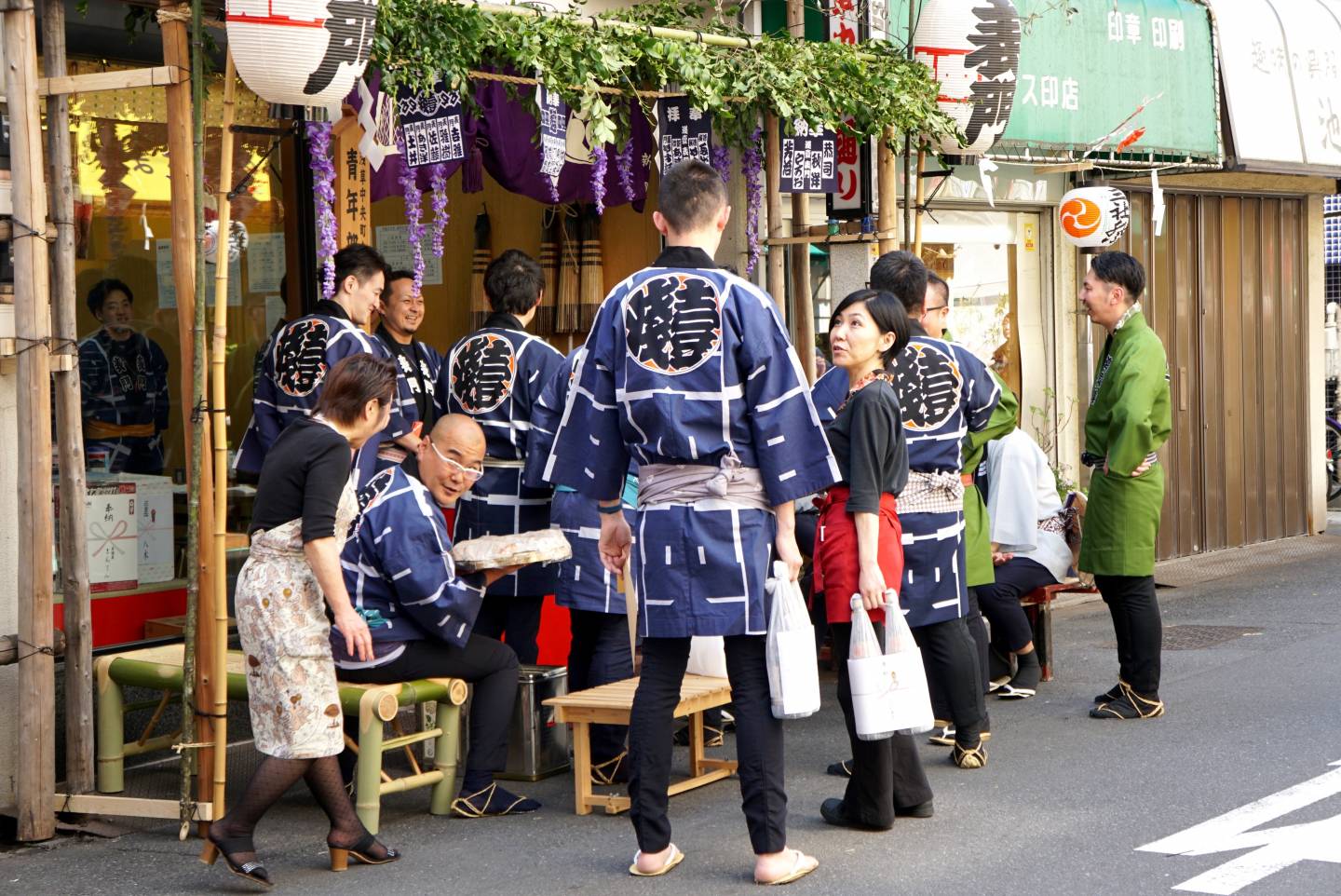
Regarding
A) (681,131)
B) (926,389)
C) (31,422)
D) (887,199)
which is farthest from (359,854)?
(887,199)

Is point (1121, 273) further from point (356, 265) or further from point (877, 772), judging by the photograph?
point (356, 265)

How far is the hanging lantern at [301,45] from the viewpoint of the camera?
5414 mm

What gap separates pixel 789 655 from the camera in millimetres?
4973

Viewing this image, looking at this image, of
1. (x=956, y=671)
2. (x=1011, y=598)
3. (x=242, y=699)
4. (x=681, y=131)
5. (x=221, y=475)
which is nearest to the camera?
(x=221, y=475)

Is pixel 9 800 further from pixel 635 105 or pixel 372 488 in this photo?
pixel 635 105

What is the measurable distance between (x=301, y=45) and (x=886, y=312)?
7.12 ft

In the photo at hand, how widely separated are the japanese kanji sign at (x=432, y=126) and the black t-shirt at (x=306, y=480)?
2.28m

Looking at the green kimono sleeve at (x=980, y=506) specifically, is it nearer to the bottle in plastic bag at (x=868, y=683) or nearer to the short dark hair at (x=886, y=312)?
the short dark hair at (x=886, y=312)

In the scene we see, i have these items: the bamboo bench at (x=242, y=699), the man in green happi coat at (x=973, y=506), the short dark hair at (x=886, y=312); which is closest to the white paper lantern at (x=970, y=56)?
the man in green happi coat at (x=973, y=506)

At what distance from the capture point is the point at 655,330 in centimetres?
506

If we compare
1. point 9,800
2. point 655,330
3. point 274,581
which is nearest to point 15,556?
point 9,800

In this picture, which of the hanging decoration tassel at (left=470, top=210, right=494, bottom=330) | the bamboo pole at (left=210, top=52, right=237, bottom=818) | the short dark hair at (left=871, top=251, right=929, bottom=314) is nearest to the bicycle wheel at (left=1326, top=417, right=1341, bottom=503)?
the hanging decoration tassel at (left=470, top=210, right=494, bottom=330)

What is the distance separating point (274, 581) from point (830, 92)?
3924 millimetres

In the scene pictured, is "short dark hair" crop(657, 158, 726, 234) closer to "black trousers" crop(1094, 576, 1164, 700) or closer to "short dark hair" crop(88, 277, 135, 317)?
"black trousers" crop(1094, 576, 1164, 700)
